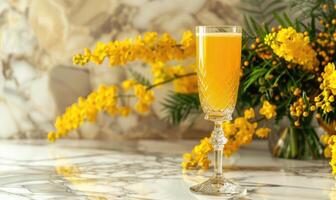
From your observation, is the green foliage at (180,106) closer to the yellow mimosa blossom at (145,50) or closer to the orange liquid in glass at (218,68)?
the yellow mimosa blossom at (145,50)

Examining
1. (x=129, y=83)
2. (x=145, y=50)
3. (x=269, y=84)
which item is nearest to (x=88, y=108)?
(x=129, y=83)

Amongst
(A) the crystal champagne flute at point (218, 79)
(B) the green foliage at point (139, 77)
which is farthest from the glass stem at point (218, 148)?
(B) the green foliage at point (139, 77)

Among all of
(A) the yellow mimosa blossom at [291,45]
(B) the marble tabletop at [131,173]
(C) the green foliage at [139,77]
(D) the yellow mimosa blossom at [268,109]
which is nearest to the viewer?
(B) the marble tabletop at [131,173]

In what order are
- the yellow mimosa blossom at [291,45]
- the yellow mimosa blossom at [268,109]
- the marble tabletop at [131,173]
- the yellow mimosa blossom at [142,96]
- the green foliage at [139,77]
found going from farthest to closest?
the green foliage at [139,77], the yellow mimosa blossom at [142,96], the yellow mimosa blossom at [268,109], the yellow mimosa blossom at [291,45], the marble tabletop at [131,173]

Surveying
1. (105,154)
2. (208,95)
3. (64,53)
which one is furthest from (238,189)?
(64,53)

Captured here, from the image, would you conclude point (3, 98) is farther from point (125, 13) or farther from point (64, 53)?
point (125, 13)

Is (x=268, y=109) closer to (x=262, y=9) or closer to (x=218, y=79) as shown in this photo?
(x=218, y=79)
